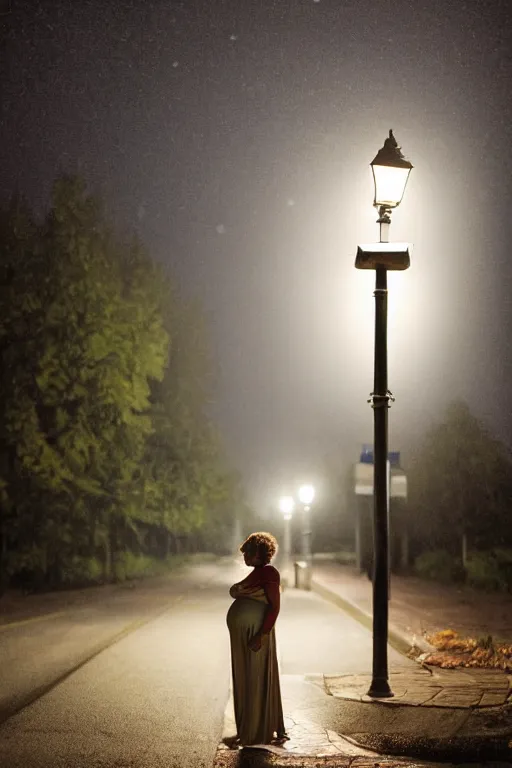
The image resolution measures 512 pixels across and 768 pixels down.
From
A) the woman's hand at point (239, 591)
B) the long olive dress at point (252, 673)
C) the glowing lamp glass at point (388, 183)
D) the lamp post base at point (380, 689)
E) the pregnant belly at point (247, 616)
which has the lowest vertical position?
the lamp post base at point (380, 689)

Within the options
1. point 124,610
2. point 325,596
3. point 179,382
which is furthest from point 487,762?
point 179,382

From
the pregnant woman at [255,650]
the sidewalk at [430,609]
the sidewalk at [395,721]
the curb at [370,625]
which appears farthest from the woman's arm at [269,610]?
the sidewalk at [430,609]

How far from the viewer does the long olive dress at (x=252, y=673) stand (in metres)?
7.51

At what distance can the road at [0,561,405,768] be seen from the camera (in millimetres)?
7504

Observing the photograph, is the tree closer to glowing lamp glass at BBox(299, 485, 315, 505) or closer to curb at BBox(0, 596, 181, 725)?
glowing lamp glass at BBox(299, 485, 315, 505)

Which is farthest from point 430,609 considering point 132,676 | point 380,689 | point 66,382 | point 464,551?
point 464,551

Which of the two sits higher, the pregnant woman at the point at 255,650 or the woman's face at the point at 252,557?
the woman's face at the point at 252,557

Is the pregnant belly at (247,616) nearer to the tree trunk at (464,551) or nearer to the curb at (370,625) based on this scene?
the curb at (370,625)

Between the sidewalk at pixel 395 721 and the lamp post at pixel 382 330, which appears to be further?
the lamp post at pixel 382 330

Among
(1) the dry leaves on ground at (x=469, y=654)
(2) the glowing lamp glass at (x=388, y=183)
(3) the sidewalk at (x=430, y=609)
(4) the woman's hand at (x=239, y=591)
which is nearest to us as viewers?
(4) the woman's hand at (x=239, y=591)

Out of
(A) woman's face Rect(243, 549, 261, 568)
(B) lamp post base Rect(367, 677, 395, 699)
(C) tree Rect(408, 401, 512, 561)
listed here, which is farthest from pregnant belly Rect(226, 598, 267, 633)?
(C) tree Rect(408, 401, 512, 561)

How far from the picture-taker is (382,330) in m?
10.7

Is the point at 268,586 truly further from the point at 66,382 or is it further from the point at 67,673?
the point at 66,382

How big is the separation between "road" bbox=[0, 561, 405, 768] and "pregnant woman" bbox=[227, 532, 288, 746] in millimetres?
397
